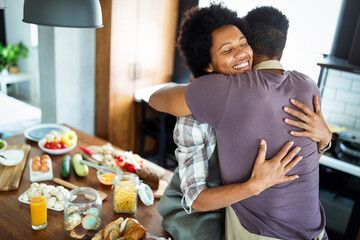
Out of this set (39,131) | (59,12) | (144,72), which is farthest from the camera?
(144,72)

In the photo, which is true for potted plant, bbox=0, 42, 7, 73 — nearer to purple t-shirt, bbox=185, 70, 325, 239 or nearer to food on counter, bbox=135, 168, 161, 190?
food on counter, bbox=135, 168, 161, 190

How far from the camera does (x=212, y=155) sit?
4.10 feet

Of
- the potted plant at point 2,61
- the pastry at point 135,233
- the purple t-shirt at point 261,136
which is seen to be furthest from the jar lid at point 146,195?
the potted plant at point 2,61

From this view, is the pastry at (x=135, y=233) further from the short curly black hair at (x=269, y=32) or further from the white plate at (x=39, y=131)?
the white plate at (x=39, y=131)

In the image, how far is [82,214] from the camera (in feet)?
4.29

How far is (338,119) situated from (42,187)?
246 centimetres

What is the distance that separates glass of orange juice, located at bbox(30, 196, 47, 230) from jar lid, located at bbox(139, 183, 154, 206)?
17.0 inches

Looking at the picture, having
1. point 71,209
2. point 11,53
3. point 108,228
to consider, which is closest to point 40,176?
point 71,209

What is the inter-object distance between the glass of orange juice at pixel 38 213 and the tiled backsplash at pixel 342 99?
247cm

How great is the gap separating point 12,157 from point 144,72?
1.97 meters

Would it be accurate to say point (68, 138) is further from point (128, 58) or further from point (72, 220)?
point (128, 58)

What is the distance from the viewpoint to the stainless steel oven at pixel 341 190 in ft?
7.80

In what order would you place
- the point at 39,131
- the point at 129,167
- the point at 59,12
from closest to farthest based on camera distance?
the point at 59,12, the point at 129,167, the point at 39,131

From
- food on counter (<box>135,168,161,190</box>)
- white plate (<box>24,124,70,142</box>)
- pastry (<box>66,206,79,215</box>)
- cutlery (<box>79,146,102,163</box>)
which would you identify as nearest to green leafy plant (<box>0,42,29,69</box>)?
white plate (<box>24,124,70,142</box>)
